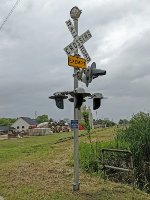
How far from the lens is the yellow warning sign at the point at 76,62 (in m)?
9.62

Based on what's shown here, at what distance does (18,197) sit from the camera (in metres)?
9.81

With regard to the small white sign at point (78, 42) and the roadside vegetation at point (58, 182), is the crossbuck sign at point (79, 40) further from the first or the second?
the roadside vegetation at point (58, 182)

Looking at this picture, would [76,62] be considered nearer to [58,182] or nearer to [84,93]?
[84,93]

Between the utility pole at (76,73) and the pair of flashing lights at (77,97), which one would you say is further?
the utility pole at (76,73)

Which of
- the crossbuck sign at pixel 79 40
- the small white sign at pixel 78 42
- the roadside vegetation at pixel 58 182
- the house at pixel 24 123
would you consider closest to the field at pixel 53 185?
the roadside vegetation at pixel 58 182

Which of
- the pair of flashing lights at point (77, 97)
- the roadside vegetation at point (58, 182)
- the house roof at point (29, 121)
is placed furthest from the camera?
the house roof at point (29, 121)

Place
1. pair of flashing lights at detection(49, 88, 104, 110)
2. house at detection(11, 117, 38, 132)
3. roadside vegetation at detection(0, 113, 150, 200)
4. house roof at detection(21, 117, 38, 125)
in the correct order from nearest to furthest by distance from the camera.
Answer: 1. pair of flashing lights at detection(49, 88, 104, 110)
2. roadside vegetation at detection(0, 113, 150, 200)
3. house at detection(11, 117, 38, 132)
4. house roof at detection(21, 117, 38, 125)

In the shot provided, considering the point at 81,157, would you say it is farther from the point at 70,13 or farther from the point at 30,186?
the point at 70,13

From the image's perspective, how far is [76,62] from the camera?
9773mm

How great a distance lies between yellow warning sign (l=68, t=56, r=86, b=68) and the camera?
9625 mm

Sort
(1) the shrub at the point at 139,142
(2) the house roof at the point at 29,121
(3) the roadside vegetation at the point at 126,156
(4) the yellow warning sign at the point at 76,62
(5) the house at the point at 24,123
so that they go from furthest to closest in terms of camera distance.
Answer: (2) the house roof at the point at 29,121 → (5) the house at the point at 24,123 → (1) the shrub at the point at 139,142 → (3) the roadside vegetation at the point at 126,156 → (4) the yellow warning sign at the point at 76,62

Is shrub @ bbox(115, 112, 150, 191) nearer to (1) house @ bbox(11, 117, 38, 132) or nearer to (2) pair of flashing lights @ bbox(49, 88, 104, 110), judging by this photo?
(2) pair of flashing lights @ bbox(49, 88, 104, 110)

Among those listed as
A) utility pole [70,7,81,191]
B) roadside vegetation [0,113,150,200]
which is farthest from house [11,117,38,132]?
utility pole [70,7,81,191]

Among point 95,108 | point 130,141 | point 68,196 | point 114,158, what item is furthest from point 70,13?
point 130,141
